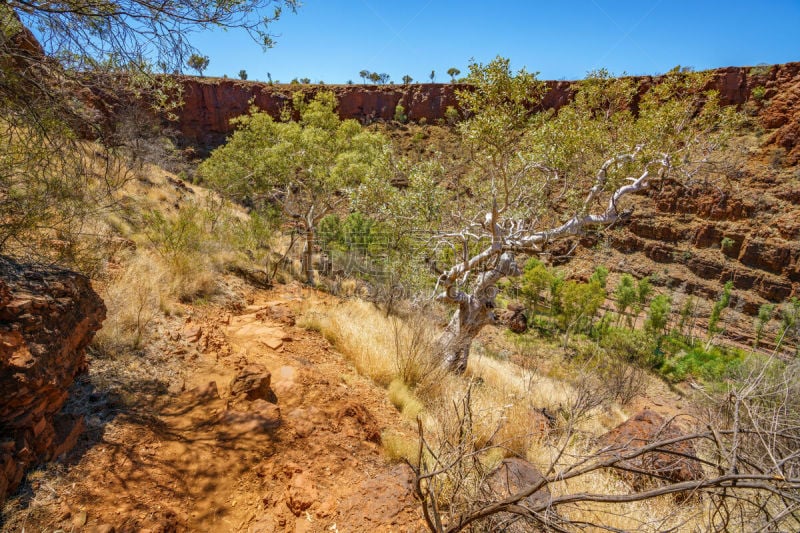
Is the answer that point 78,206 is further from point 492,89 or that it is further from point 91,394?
point 492,89

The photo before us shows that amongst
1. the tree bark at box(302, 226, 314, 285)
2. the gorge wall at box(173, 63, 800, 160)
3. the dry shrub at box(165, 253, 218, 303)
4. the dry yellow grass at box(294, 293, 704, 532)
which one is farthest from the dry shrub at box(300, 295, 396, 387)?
the gorge wall at box(173, 63, 800, 160)

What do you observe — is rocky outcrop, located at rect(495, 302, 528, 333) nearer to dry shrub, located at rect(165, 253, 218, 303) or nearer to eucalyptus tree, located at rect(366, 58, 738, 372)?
eucalyptus tree, located at rect(366, 58, 738, 372)

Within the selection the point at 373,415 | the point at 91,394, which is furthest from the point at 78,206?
the point at 373,415

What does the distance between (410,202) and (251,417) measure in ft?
17.1

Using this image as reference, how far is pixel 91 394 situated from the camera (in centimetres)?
277

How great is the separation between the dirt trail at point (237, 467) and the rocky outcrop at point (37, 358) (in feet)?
0.66

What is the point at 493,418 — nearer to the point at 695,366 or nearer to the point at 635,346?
the point at 635,346

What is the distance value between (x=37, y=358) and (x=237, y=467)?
4.43ft

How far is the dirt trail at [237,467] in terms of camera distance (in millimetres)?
2043

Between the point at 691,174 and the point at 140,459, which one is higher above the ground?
the point at 691,174

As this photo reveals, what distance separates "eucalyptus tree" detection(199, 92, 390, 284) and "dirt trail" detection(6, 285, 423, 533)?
617cm

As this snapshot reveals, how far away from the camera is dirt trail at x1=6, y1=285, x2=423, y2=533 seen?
2.04m

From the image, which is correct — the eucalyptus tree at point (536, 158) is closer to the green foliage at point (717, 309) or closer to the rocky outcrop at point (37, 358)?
the rocky outcrop at point (37, 358)

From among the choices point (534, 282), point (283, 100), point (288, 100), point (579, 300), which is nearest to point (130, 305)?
point (579, 300)
